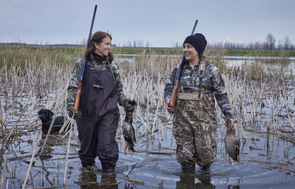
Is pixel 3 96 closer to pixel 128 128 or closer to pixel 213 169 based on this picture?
pixel 128 128

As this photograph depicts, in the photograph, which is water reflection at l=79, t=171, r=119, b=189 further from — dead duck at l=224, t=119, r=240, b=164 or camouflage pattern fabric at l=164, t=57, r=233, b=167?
dead duck at l=224, t=119, r=240, b=164

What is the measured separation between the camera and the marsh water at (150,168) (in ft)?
11.1

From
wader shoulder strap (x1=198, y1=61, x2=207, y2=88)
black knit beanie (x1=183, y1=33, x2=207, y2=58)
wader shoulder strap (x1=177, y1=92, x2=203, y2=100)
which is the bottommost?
wader shoulder strap (x1=177, y1=92, x2=203, y2=100)

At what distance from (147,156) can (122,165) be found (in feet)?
1.80

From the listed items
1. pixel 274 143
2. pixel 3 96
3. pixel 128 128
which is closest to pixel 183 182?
pixel 128 128

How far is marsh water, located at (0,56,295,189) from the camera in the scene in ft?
11.1

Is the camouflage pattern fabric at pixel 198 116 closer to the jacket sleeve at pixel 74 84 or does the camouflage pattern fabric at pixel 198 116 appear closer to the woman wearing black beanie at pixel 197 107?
the woman wearing black beanie at pixel 197 107

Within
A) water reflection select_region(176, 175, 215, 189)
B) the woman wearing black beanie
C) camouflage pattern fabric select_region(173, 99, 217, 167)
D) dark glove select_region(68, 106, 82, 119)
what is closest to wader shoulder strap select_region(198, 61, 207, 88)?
the woman wearing black beanie

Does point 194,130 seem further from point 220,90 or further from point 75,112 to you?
point 75,112

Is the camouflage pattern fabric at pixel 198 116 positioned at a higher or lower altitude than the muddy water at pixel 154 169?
higher

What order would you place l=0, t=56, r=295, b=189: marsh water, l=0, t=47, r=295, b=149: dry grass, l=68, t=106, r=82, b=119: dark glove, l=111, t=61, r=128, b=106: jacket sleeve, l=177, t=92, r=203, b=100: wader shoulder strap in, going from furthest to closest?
l=0, t=47, r=295, b=149: dry grass, l=111, t=61, r=128, b=106: jacket sleeve, l=177, t=92, r=203, b=100: wader shoulder strap, l=0, t=56, r=295, b=189: marsh water, l=68, t=106, r=82, b=119: dark glove

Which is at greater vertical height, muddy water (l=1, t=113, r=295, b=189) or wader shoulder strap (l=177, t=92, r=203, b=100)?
wader shoulder strap (l=177, t=92, r=203, b=100)

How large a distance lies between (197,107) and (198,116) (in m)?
0.11

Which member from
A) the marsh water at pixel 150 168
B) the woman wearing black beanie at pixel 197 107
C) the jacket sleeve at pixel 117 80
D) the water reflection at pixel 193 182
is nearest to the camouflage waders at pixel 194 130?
the woman wearing black beanie at pixel 197 107
